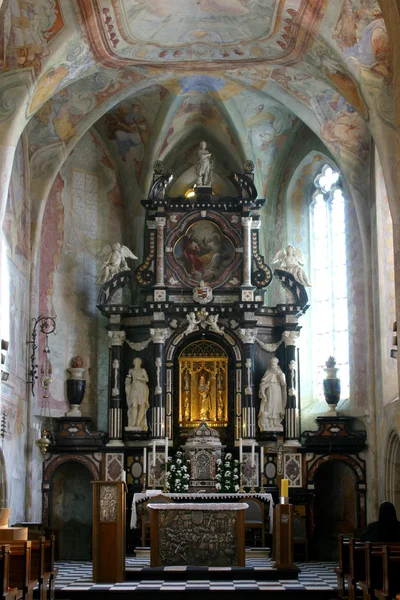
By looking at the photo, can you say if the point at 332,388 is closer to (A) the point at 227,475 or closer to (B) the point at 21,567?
(A) the point at 227,475

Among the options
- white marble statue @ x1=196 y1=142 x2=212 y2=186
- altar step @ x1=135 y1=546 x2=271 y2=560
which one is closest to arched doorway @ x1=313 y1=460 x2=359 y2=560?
altar step @ x1=135 y1=546 x2=271 y2=560

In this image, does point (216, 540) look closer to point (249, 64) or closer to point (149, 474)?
point (149, 474)

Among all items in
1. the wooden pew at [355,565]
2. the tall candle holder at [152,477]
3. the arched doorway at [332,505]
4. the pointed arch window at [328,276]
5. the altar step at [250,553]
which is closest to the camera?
the wooden pew at [355,565]

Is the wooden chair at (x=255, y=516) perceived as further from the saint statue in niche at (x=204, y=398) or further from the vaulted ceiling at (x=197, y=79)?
the vaulted ceiling at (x=197, y=79)

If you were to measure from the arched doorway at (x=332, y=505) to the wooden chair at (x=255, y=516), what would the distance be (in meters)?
1.93

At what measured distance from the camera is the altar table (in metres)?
18.4

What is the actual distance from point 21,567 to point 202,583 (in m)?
4.75

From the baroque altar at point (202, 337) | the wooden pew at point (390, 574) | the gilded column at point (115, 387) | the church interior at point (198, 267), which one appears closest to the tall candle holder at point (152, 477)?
the church interior at point (198, 267)

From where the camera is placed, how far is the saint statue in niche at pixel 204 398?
2423cm

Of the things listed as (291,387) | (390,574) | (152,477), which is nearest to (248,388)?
(291,387)

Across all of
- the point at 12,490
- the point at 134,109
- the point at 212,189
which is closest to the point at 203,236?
the point at 212,189

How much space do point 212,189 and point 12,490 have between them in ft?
32.6

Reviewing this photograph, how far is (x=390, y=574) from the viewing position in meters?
11.8

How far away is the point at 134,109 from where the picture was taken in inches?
998
